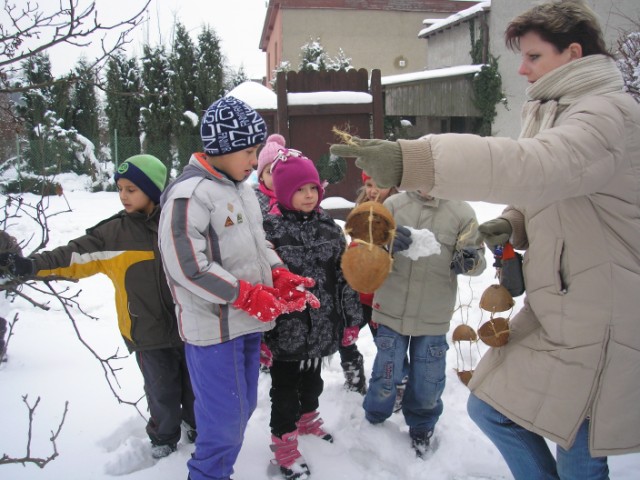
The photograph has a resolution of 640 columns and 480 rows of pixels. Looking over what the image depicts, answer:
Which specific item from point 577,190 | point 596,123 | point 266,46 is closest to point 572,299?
point 577,190

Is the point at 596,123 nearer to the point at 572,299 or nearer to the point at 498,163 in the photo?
the point at 498,163

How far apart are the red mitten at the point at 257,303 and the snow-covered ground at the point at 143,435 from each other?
1.76 feet

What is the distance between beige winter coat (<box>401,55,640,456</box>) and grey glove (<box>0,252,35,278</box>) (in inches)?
60.9

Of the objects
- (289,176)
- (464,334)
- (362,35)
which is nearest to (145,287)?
(289,176)

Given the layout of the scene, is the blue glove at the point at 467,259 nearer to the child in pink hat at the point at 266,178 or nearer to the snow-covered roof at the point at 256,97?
the child in pink hat at the point at 266,178

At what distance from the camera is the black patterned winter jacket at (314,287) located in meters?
2.59

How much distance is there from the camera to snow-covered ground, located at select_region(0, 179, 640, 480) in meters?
2.56

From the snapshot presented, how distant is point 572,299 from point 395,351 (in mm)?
1436

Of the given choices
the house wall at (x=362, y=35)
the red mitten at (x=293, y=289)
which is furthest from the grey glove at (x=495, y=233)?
the house wall at (x=362, y=35)

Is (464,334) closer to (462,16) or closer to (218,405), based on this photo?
(218,405)

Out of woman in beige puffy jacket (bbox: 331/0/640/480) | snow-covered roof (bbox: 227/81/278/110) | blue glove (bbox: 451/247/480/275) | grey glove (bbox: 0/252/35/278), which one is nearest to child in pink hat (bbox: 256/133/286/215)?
blue glove (bbox: 451/247/480/275)

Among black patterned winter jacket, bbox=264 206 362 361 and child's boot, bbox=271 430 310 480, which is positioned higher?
black patterned winter jacket, bbox=264 206 362 361

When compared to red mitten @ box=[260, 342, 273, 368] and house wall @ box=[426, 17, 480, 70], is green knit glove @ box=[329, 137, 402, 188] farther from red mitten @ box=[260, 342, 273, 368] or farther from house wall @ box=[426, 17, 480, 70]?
house wall @ box=[426, 17, 480, 70]

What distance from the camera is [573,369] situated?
5.29 ft
